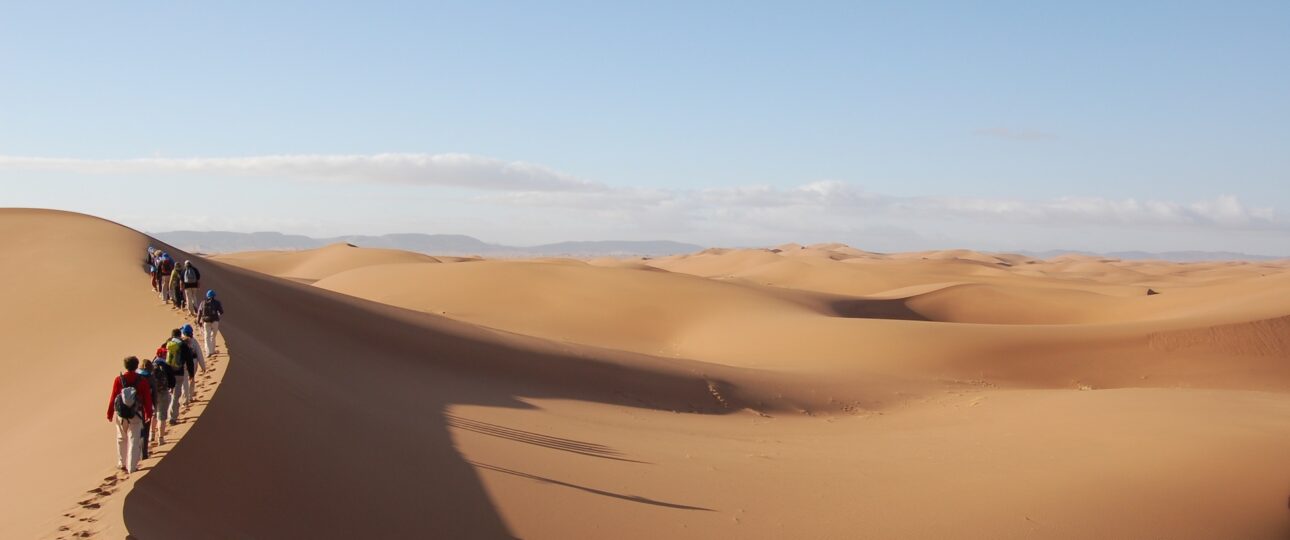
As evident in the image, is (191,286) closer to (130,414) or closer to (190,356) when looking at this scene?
(190,356)

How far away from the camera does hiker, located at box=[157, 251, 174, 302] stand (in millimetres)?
14698

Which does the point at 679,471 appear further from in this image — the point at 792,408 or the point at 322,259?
the point at 322,259

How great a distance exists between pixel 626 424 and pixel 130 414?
9399 mm

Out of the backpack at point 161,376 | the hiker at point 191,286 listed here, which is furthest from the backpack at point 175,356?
the hiker at point 191,286

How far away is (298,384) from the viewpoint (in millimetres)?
11578

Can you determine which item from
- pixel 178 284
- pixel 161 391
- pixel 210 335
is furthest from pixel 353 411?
pixel 178 284

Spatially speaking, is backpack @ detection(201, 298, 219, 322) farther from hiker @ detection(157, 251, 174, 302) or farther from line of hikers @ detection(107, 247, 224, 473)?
hiker @ detection(157, 251, 174, 302)

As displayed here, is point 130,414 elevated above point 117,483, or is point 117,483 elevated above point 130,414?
point 130,414

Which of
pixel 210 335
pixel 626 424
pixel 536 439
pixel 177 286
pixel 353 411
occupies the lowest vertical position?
pixel 626 424

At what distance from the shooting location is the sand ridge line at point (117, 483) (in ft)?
19.0

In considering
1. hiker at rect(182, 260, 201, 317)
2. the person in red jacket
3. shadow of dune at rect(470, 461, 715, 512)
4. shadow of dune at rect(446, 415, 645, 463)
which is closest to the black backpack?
the person in red jacket

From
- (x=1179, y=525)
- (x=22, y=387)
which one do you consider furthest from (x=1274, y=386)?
(x=22, y=387)

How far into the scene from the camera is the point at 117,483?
22.1ft

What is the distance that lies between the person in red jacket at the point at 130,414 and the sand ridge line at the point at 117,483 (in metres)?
0.12
